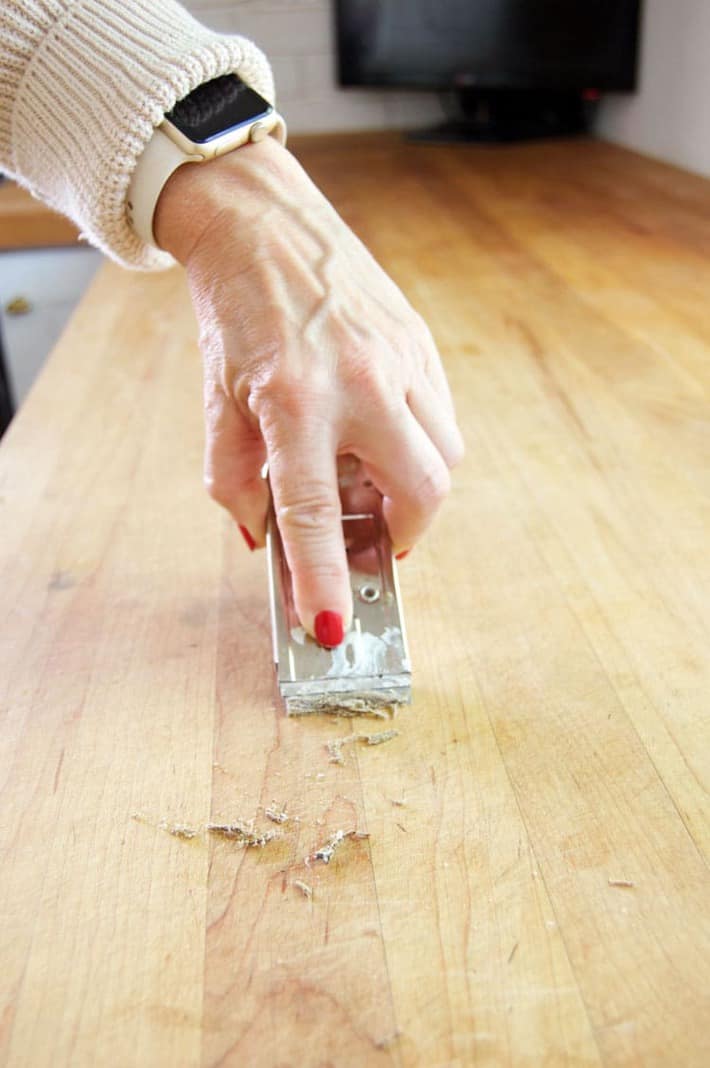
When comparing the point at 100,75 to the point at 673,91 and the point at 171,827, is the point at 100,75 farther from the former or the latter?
the point at 673,91

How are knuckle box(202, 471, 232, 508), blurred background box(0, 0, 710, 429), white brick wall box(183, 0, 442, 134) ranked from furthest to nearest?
white brick wall box(183, 0, 442, 134), blurred background box(0, 0, 710, 429), knuckle box(202, 471, 232, 508)

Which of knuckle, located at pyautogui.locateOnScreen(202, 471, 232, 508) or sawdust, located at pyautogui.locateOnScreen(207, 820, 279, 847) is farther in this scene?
knuckle, located at pyautogui.locateOnScreen(202, 471, 232, 508)

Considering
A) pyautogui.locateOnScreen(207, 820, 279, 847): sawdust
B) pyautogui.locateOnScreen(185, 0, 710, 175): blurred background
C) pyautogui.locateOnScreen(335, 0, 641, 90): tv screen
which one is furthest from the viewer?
pyautogui.locateOnScreen(185, 0, 710, 175): blurred background

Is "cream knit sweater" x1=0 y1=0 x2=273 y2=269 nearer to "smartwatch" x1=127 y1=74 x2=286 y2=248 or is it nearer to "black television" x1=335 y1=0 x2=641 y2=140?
"smartwatch" x1=127 y1=74 x2=286 y2=248

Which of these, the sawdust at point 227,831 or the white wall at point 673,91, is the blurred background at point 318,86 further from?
the sawdust at point 227,831

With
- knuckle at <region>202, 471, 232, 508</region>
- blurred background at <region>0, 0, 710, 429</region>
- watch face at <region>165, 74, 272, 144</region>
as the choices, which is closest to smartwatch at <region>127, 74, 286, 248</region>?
watch face at <region>165, 74, 272, 144</region>

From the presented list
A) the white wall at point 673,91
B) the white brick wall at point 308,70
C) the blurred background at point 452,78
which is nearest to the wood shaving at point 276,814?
the blurred background at point 452,78

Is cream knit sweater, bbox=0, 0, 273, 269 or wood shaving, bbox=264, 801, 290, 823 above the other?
cream knit sweater, bbox=0, 0, 273, 269
